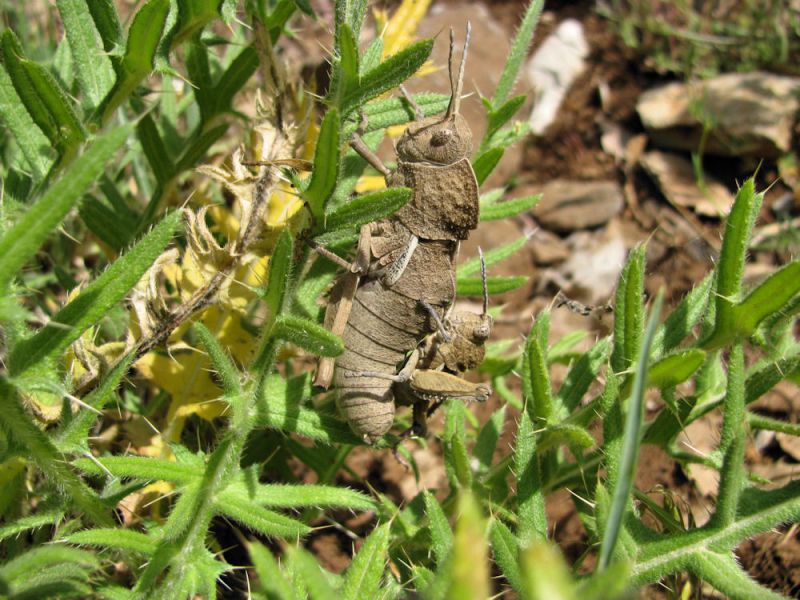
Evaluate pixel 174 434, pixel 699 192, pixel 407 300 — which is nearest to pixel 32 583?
pixel 174 434

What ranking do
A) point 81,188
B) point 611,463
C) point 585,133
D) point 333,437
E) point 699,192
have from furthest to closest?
point 585,133, point 699,192, point 333,437, point 611,463, point 81,188

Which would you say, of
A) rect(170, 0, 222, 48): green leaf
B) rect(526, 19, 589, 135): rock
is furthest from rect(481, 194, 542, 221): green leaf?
rect(526, 19, 589, 135): rock

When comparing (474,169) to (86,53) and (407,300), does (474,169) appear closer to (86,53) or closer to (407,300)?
(407,300)

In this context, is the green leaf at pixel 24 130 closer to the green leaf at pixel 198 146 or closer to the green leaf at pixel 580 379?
the green leaf at pixel 198 146

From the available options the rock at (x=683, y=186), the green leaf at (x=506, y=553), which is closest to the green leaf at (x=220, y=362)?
the green leaf at (x=506, y=553)

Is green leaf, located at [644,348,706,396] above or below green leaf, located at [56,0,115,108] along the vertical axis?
below

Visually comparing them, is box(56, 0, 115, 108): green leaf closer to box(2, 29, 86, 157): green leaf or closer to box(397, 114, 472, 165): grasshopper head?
box(2, 29, 86, 157): green leaf
